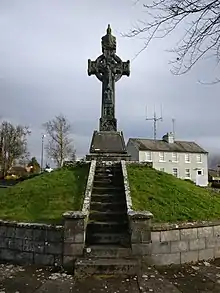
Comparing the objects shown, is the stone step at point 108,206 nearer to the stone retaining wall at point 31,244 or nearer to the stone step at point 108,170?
the stone retaining wall at point 31,244

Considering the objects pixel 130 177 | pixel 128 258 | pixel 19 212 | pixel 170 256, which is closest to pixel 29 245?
pixel 19 212

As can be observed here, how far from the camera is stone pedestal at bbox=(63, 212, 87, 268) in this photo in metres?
7.23

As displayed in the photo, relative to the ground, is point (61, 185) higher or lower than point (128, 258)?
higher

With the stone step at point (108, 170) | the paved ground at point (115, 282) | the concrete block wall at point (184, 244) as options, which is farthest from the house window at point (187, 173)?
the paved ground at point (115, 282)

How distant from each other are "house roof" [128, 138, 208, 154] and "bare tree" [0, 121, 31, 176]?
17849 mm

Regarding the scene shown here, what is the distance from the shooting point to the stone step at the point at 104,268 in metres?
6.64

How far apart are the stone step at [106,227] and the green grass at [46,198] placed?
0.83 m

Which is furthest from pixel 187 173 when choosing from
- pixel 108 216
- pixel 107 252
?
pixel 107 252

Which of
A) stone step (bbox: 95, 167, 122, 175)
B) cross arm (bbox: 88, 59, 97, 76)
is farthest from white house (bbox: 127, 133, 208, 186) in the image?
stone step (bbox: 95, 167, 122, 175)

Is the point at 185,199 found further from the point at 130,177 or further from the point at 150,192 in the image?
the point at 130,177

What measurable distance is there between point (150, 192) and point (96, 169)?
2.73m

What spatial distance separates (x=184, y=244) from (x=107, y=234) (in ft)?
6.08

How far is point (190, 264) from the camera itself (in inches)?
302

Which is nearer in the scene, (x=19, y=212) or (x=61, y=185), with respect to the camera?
(x=19, y=212)
